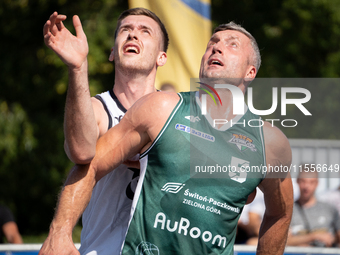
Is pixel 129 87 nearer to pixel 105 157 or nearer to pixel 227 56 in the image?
pixel 227 56

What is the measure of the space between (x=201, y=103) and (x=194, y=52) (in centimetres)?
347

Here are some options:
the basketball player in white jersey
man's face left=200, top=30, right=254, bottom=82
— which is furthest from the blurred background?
man's face left=200, top=30, right=254, bottom=82

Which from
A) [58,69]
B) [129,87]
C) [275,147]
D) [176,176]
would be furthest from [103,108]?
[58,69]

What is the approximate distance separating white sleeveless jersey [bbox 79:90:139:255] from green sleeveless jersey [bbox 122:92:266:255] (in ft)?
0.91

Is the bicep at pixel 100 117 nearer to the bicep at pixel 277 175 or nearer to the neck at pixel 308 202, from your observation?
the bicep at pixel 277 175

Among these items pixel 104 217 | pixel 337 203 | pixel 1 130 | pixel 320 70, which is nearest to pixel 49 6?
pixel 1 130

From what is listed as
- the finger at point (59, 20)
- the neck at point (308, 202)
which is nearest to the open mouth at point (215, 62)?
the finger at point (59, 20)

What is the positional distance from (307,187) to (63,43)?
4.55m

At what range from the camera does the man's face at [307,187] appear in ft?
19.7

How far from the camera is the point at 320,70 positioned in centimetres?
1129

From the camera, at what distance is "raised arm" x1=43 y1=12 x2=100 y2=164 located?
92.4 inches

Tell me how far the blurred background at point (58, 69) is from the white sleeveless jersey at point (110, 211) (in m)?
6.16

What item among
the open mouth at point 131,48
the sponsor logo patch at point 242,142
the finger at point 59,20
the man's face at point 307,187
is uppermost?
the finger at point 59,20

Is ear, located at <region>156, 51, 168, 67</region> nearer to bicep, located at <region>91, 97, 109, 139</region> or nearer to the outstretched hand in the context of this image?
bicep, located at <region>91, 97, 109, 139</region>
